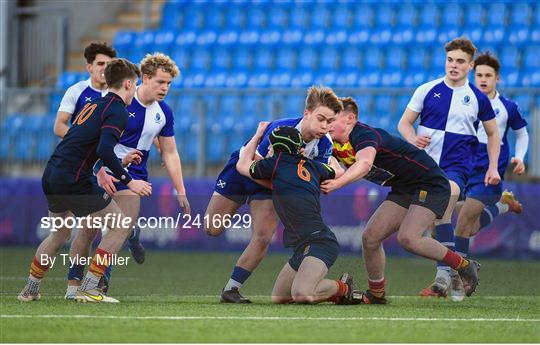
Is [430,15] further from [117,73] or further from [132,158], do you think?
[117,73]

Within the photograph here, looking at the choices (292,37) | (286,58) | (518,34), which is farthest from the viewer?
(292,37)

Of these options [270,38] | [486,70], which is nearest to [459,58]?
[486,70]

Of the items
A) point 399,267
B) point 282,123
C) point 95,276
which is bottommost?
point 399,267

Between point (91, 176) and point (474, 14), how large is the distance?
10.7 m

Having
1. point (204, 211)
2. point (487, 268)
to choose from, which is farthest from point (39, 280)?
point (487, 268)

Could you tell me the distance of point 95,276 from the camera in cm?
836

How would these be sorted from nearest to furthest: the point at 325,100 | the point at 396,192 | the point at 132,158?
1. the point at 325,100
2. the point at 132,158
3. the point at 396,192

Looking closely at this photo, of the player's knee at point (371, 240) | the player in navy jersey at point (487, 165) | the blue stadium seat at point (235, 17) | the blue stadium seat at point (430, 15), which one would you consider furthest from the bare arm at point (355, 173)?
the blue stadium seat at point (235, 17)

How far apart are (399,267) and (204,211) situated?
3695 millimetres

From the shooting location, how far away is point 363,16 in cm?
1872

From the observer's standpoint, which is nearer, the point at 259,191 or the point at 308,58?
the point at 259,191

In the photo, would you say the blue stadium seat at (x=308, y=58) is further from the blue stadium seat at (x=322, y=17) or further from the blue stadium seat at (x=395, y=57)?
the blue stadium seat at (x=395, y=57)

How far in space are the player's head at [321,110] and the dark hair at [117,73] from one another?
1252 mm

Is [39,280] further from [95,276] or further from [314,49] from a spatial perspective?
[314,49]
